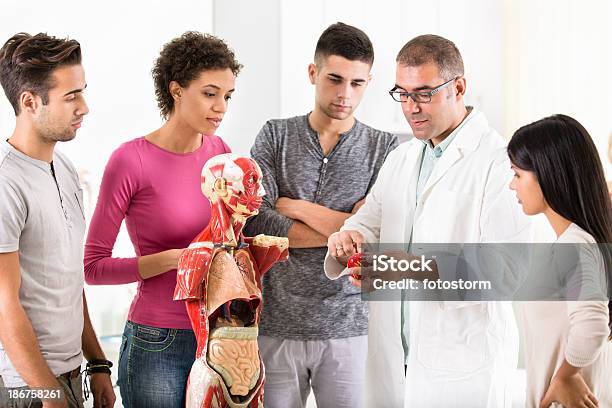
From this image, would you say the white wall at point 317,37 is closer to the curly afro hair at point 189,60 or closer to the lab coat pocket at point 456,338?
the curly afro hair at point 189,60

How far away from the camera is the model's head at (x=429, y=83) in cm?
167

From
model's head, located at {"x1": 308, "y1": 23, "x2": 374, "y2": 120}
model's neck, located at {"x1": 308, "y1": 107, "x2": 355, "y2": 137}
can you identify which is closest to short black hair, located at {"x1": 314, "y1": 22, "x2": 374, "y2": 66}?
model's head, located at {"x1": 308, "y1": 23, "x2": 374, "y2": 120}

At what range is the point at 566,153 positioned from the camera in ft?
4.29

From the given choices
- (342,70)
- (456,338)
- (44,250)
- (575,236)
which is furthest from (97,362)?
(575,236)

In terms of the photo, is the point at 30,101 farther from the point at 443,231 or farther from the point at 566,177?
the point at 566,177

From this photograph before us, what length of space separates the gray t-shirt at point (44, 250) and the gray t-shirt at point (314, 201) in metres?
0.52

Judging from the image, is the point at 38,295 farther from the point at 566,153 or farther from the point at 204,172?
the point at 566,153

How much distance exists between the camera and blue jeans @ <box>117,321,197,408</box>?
1623 mm

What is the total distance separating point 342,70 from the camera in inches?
76.5

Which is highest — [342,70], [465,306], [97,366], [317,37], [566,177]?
[317,37]

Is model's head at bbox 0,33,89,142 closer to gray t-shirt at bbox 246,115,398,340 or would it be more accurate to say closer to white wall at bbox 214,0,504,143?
gray t-shirt at bbox 246,115,398,340

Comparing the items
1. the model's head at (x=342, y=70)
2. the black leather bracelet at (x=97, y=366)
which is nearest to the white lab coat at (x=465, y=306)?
the model's head at (x=342, y=70)

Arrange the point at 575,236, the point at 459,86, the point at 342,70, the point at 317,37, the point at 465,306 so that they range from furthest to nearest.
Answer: the point at 317,37 → the point at 342,70 → the point at 459,86 → the point at 465,306 → the point at 575,236

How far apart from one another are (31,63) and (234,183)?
452 millimetres
